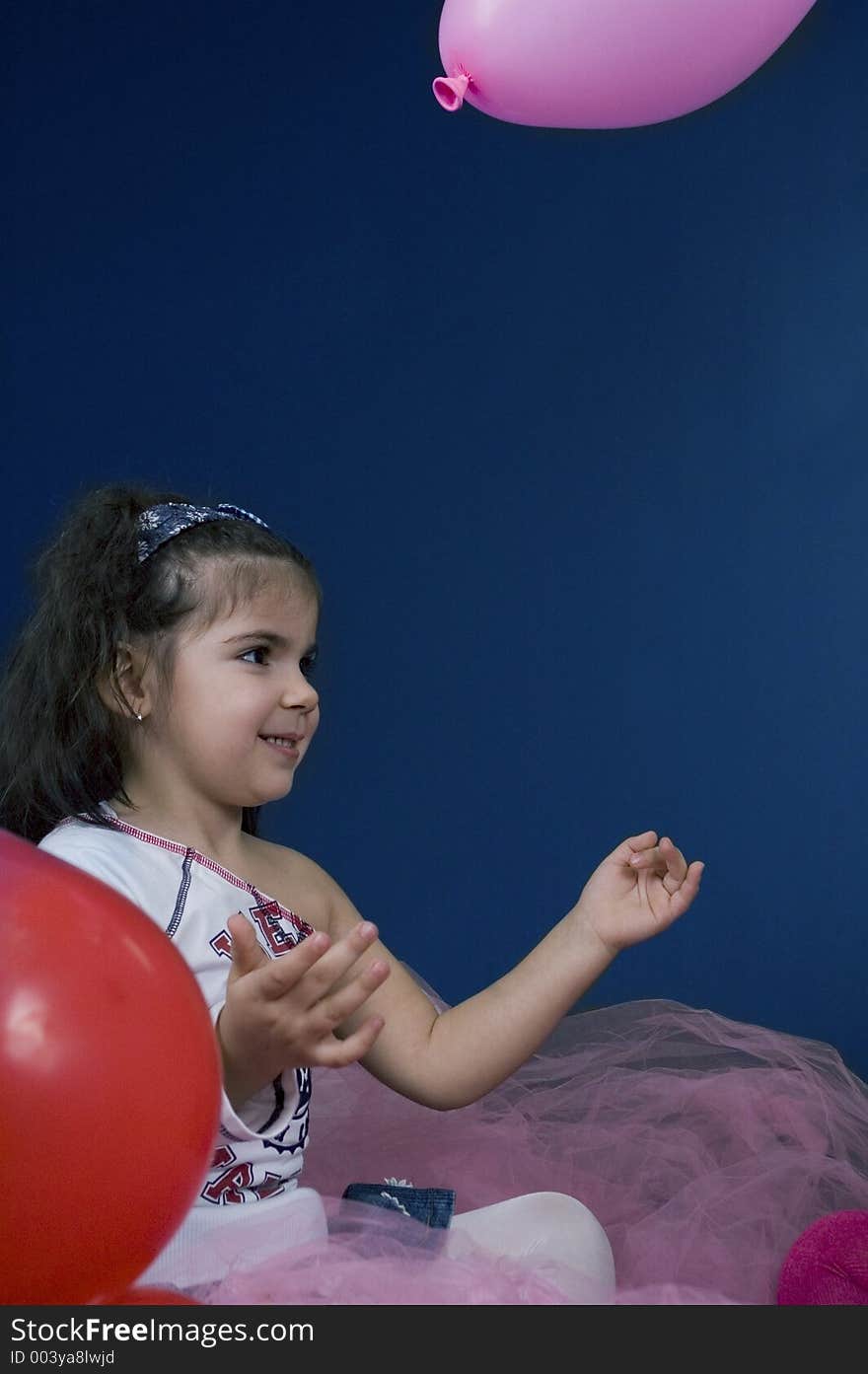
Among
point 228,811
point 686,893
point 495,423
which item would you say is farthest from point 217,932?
point 495,423

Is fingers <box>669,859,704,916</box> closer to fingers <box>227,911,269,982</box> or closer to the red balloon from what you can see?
fingers <box>227,911,269,982</box>

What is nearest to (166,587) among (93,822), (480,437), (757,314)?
(93,822)

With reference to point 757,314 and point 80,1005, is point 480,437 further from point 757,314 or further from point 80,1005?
point 80,1005

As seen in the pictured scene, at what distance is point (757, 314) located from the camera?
2.07m

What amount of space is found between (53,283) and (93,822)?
127 cm

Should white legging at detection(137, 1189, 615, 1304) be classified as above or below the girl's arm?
below

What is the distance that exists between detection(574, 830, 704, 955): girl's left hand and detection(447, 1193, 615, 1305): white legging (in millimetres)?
192

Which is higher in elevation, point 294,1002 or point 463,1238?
point 294,1002

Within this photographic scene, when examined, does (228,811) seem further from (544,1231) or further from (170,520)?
(544,1231)

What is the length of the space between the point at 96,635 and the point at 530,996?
0.45m

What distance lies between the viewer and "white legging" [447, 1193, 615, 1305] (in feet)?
3.48

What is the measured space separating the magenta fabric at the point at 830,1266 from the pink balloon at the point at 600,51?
3.00 ft

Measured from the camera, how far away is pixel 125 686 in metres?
1.22

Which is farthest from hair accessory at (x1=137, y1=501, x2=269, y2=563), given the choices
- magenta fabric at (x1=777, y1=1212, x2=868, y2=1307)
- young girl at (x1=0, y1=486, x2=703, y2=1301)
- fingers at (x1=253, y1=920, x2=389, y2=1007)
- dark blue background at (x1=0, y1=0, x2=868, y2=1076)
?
dark blue background at (x1=0, y1=0, x2=868, y2=1076)
